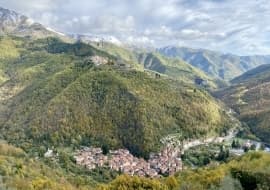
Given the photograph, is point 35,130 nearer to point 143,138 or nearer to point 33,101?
point 33,101

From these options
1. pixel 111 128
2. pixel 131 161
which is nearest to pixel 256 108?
pixel 111 128

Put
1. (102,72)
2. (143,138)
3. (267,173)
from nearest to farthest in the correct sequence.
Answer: (267,173)
(143,138)
(102,72)

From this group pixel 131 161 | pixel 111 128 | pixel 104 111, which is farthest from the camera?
pixel 104 111

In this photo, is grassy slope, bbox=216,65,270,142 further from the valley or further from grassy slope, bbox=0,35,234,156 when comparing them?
grassy slope, bbox=0,35,234,156

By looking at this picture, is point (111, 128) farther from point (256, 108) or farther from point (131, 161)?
point (256, 108)

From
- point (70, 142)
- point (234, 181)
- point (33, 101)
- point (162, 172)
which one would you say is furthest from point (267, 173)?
point (33, 101)

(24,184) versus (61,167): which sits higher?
(24,184)
